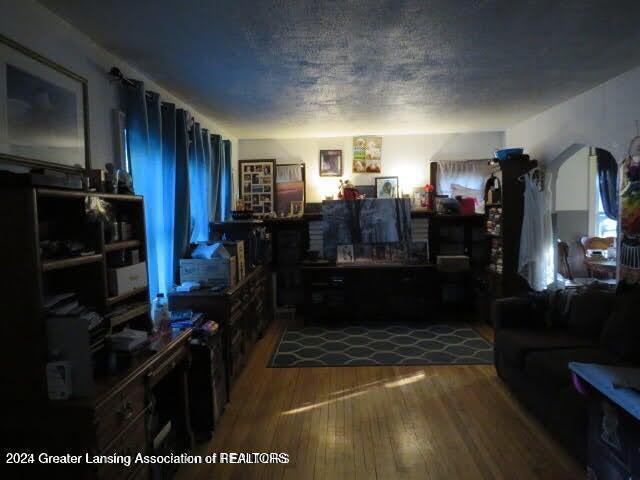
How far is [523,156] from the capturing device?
4.32 m

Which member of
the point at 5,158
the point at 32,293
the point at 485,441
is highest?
the point at 5,158

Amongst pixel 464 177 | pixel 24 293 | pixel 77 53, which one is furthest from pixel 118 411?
pixel 464 177

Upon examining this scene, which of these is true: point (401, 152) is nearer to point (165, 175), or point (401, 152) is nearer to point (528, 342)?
point (528, 342)

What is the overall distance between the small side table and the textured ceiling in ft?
6.04

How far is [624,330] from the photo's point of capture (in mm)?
2414

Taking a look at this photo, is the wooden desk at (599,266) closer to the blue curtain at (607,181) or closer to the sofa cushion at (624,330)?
the blue curtain at (607,181)

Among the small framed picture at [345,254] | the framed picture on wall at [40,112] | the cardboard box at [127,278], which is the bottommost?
the small framed picture at [345,254]

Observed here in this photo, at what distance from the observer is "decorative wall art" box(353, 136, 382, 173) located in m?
5.38

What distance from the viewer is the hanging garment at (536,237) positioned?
4227mm

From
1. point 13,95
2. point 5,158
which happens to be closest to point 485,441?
point 5,158

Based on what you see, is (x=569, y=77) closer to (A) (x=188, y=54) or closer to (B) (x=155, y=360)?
(A) (x=188, y=54)

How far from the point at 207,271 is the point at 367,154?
310 centimetres

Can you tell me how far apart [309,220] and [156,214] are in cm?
265

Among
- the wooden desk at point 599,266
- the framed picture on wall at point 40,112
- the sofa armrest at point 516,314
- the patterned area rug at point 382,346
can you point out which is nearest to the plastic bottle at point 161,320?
the framed picture on wall at point 40,112
